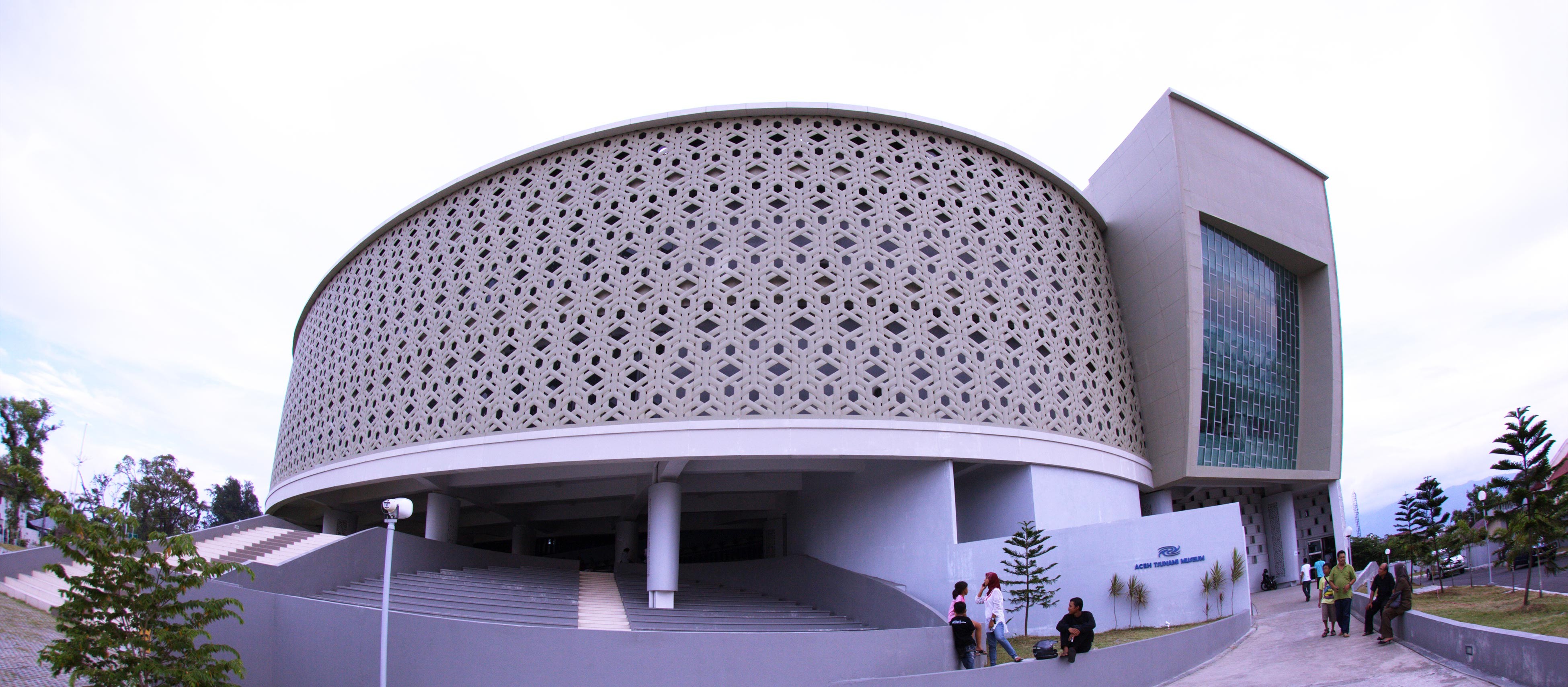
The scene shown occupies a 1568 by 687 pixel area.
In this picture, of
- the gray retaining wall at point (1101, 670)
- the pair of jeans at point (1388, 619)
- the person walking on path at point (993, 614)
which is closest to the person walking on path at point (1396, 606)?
the pair of jeans at point (1388, 619)

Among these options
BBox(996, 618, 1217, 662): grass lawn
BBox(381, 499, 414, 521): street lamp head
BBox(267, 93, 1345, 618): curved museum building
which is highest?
BBox(267, 93, 1345, 618): curved museum building

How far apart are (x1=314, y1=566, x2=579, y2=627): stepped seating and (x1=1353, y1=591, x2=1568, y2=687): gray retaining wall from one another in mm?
12930

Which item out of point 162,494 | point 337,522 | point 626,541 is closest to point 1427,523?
point 626,541

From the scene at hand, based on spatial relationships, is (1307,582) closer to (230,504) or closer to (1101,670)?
(1101,670)

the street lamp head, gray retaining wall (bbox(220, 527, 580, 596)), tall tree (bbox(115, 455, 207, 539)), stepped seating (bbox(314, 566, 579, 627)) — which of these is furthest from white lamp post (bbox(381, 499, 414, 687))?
tall tree (bbox(115, 455, 207, 539))

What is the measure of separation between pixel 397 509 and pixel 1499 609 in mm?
15002

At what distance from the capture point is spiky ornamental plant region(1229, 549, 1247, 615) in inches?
627

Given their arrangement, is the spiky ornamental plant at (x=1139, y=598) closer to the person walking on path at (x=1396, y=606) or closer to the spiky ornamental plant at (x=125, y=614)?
the person walking on path at (x=1396, y=606)

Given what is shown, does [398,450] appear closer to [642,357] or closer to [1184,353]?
[642,357]

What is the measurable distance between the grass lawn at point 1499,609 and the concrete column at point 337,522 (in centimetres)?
2883

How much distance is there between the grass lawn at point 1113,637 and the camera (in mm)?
14664

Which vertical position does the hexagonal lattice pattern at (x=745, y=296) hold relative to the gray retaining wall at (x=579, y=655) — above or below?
above

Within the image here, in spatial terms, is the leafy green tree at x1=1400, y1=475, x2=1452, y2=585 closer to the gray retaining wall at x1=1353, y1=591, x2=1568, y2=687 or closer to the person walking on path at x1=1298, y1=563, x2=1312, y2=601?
the person walking on path at x1=1298, y1=563, x2=1312, y2=601

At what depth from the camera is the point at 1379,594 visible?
11.3 m
